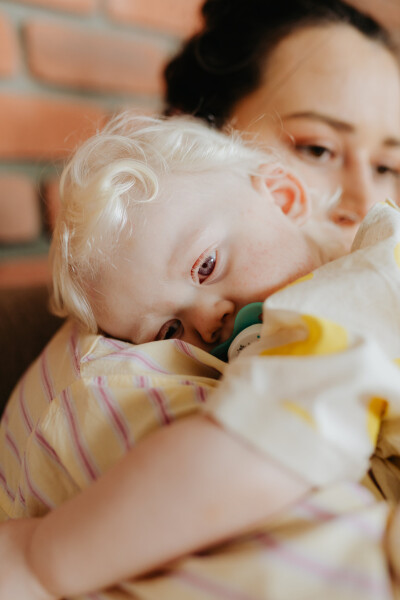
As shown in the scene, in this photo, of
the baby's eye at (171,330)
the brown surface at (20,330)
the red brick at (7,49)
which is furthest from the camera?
the red brick at (7,49)

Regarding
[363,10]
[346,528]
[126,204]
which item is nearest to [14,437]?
[126,204]

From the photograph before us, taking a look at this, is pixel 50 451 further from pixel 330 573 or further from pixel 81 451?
pixel 330 573

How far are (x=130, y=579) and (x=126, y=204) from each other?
0.37 meters

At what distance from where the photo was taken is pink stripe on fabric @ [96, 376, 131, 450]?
44cm

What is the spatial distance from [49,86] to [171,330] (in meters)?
0.75

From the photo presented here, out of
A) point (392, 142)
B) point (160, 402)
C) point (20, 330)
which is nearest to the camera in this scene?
point (160, 402)

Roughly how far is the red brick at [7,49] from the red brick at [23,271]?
0.37 m

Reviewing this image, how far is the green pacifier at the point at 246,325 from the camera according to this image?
1.74 ft

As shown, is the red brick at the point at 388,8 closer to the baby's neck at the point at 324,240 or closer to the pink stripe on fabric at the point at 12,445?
the baby's neck at the point at 324,240

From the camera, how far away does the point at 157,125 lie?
0.71 meters

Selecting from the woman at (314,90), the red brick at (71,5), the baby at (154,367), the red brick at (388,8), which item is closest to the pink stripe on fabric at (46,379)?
the baby at (154,367)

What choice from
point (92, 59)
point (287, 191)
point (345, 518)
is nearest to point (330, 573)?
point (345, 518)

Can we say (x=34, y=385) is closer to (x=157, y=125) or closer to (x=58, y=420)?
(x=58, y=420)

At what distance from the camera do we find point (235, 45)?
38.7 inches
